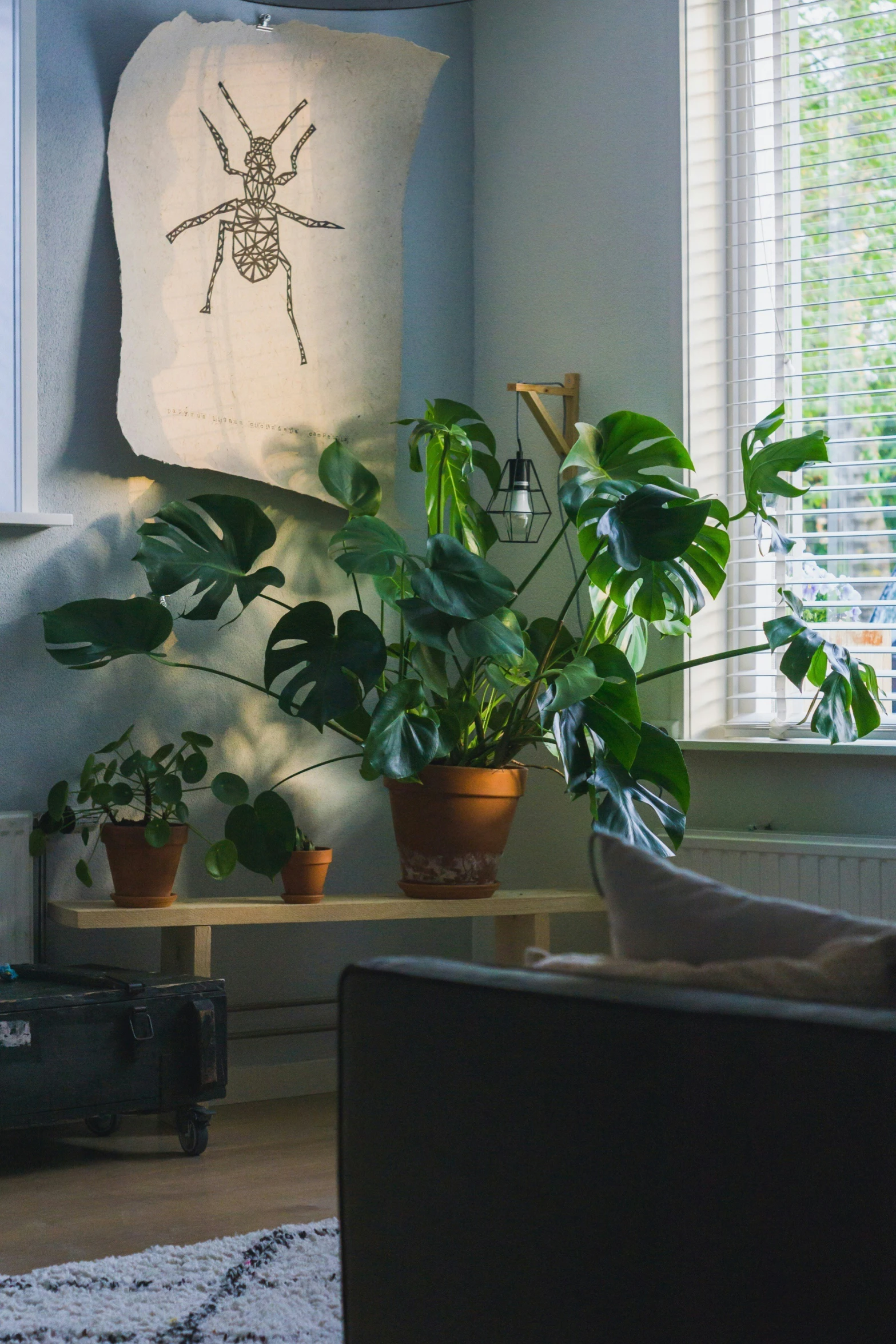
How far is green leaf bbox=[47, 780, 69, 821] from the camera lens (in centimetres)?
295

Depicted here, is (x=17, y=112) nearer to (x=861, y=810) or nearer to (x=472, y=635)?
(x=472, y=635)

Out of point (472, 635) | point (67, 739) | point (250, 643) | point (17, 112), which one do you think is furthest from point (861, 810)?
Result: point (17, 112)

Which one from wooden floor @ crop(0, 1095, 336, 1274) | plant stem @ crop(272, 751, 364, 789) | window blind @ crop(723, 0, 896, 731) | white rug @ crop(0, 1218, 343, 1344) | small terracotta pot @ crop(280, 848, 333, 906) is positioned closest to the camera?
white rug @ crop(0, 1218, 343, 1344)

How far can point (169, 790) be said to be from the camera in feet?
9.70

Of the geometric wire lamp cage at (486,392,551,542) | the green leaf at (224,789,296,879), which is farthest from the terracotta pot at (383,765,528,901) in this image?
the geometric wire lamp cage at (486,392,551,542)

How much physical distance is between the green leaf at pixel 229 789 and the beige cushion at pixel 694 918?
A: 6.28 feet

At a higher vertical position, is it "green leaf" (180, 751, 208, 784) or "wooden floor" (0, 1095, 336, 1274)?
"green leaf" (180, 751, 208, 784)

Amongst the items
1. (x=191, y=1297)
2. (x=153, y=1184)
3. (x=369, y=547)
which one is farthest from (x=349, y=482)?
(x=191, y=1297)

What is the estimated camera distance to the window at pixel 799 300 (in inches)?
127

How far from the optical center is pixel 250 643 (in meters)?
3.47

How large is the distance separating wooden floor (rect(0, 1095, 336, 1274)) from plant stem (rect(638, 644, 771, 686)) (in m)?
1.19

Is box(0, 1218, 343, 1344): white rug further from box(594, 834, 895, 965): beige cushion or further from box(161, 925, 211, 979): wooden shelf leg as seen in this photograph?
box(594, 834, 895, 965): beige cushion

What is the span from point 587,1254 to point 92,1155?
78.5 inches

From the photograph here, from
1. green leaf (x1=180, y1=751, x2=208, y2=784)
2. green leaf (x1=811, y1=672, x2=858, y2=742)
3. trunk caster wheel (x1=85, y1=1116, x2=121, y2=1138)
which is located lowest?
trunk caster wheel (x1=85, y1=1116, x2=121, y2=1138)
